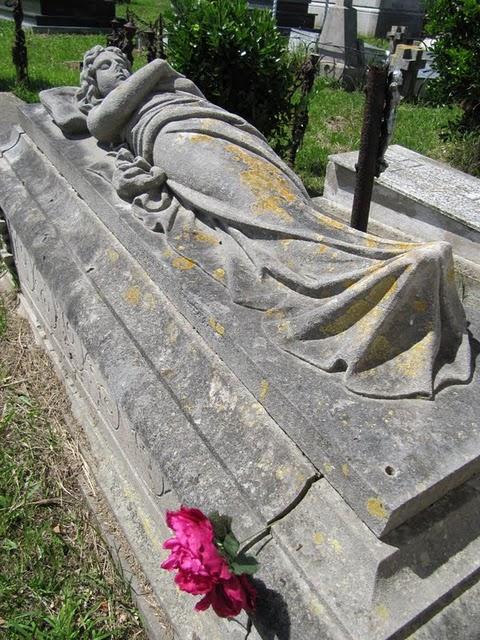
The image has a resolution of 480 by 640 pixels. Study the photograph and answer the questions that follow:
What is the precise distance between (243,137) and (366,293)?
1120 millimetres

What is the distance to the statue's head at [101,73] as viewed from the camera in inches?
118

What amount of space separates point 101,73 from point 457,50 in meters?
4.12

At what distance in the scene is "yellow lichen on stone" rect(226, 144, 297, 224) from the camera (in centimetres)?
216

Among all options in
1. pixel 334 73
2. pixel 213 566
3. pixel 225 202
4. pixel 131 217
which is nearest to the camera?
pixel 213 566

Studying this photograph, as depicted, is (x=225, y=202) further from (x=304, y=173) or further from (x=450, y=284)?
(x=304, y=173)

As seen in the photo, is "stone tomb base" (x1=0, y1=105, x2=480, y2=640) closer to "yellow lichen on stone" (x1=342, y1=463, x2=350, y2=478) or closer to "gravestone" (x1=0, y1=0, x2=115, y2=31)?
"yellow lichen on stone" (x1=342, y1=463, x2=350, y2=478)

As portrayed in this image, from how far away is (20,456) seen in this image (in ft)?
8.49

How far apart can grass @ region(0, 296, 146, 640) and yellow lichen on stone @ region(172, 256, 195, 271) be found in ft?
3.52

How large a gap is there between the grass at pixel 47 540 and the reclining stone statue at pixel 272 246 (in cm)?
114

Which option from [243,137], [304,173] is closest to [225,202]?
[243,137]

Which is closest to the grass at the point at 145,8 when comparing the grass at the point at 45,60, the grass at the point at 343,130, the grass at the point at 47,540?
the grass at the point at 45,60

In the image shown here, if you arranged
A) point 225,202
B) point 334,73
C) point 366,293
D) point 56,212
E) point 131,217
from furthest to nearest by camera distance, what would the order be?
point 334,73 < point 56,212 < point 131,217 < point 225,202 < point 366,293

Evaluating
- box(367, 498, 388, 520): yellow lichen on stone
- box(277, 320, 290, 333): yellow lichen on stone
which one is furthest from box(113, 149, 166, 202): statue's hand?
box(367, 498, 388, 520): yellow lichen on stone

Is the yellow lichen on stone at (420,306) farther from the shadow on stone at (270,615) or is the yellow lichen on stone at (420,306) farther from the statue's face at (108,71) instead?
the statue's face at (108,71)
